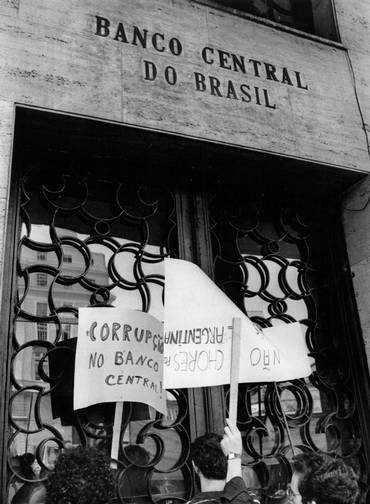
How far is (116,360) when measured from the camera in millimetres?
4047

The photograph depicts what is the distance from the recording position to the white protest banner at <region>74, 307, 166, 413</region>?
395cm

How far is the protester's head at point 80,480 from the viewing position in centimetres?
256

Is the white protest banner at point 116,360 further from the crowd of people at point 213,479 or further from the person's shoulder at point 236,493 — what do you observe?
the person's shoulder at point 236,493

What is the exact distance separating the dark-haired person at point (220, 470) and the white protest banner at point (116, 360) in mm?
862

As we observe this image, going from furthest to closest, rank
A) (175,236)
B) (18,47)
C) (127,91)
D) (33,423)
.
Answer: (175,236)
(127,91)
(18,47)
(33,423)

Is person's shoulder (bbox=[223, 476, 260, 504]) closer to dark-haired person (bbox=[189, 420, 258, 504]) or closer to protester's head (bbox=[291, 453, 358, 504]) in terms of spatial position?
dark-haired person (bbox=[189, 420, 258, 504])

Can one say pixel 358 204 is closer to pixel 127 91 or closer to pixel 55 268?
pixel 127 91

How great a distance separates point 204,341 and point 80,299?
41.2 inches

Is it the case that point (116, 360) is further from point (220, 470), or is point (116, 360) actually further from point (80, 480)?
point (80, 480)

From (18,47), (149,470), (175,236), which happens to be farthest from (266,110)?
(149,470)

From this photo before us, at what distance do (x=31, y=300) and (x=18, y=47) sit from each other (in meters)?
1.84

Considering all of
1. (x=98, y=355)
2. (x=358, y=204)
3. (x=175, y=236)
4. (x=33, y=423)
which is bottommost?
(x=33, y=423)

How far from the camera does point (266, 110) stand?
5.25 metres

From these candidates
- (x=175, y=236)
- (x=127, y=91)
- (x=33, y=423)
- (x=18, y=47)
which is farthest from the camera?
(x=175, y=236)
